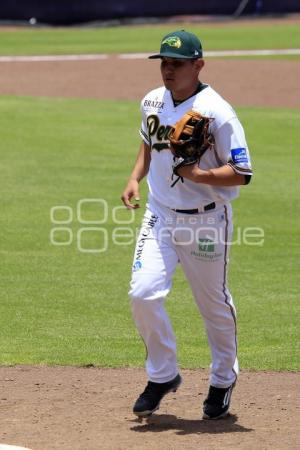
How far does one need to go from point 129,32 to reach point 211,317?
2783 cm

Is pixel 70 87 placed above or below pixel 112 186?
above

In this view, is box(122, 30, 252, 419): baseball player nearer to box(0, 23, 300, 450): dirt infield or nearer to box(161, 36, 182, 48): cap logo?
box(161, 36, 182, 48): cap logo

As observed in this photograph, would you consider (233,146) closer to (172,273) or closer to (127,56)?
(172,273)

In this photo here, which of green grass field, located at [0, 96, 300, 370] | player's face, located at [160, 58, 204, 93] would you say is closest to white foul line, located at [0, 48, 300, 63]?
green grass field, located at [0, 96, 300, 370]

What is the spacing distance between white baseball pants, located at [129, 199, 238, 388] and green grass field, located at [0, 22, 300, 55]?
21.7 m

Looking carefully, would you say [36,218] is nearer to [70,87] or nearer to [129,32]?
[70,87]

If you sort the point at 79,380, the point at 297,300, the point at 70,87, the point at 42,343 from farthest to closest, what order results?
1. the point at 70,87
2. the point at 297,300
3. the point at 42,343
4. the point at 79,380

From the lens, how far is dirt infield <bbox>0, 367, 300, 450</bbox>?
18.2ft

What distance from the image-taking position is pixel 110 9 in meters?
34.7

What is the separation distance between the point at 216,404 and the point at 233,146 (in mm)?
1452

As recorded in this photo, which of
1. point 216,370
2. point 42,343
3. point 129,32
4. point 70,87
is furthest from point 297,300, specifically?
point 129,32

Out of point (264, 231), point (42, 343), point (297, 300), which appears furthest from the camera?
point (264, 231)

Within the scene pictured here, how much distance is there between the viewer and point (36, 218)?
39.2ft

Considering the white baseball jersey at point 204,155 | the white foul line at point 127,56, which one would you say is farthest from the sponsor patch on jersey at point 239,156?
the white foul line at point 127,56
